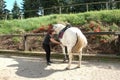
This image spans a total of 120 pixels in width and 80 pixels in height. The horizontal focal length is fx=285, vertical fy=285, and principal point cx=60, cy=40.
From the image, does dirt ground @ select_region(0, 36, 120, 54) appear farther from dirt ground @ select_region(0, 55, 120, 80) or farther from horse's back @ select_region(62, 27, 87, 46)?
horse's back @ select_region(62, 27, 87, 46)

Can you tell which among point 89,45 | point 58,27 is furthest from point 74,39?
point 89,45

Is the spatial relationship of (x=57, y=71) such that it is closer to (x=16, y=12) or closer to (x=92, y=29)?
(x=92, y=29)

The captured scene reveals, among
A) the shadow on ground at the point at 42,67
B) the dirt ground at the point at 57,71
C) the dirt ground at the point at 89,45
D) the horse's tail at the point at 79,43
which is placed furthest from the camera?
the dirt ground at the point at 89,45

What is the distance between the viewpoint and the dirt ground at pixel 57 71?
8922mm

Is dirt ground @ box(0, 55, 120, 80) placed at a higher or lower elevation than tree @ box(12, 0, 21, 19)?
lower

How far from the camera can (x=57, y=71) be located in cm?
964

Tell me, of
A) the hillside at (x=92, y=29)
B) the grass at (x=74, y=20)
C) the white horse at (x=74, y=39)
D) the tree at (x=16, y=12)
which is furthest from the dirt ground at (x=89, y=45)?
the tree at (x=16, y=12)

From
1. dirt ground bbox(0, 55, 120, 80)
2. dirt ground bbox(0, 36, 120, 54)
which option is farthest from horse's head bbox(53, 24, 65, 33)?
dirt ground bbox(0, 36, 120, 54)

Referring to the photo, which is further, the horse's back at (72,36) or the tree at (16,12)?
the tree at (16,12)

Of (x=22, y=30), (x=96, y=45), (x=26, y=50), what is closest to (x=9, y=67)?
(x=26, y=50)

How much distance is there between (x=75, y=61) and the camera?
440 inches

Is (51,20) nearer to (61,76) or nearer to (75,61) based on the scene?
(75,61)

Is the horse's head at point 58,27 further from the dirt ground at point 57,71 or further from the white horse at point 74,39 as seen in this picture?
the dirt ground at point 57,71

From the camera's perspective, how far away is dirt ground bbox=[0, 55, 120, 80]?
8.92 m
